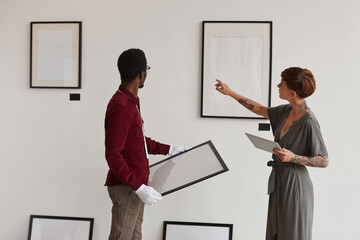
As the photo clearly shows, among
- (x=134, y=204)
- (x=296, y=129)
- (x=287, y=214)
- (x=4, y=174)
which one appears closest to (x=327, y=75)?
(x=296, y=129)

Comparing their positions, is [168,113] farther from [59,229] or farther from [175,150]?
[59,229]

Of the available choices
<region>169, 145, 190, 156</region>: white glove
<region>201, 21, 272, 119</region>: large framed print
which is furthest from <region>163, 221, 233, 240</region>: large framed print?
Result: <region>201, 21, 272, 119</region>: large framed print

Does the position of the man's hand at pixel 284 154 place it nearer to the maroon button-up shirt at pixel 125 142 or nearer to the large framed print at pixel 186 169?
the large framed print at pixel 186 169

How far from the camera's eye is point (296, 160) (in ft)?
7.21

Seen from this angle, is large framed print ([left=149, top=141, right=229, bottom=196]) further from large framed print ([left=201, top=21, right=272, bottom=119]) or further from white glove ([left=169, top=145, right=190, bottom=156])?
large framed print ([left=201, top=21, right=272, bottom=119])

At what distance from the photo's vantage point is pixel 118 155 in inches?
83.4

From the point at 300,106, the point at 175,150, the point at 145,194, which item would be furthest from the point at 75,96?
the point at 300,106

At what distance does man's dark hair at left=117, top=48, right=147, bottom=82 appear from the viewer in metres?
2.21

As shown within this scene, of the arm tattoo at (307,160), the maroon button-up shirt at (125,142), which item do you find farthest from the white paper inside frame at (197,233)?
the arm tattoo at (307,160)

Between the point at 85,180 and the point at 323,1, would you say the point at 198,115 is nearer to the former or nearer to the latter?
the point at 85,180

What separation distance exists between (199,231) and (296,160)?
53.6 inches

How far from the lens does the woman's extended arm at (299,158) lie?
2160 mm

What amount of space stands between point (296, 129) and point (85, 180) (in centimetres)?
192

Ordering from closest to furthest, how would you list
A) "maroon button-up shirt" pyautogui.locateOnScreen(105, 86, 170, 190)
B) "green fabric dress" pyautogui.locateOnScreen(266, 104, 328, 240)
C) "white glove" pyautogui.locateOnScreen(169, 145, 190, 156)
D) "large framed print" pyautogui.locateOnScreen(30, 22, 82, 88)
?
"maroon button-up shirt" pyautogui.locateOnScreen(105, 86, 170, 190) → "green fabric dress" pyautogui.locateOnScreen(266, 104, 328, 240) → "white glove" pyautogui.locateOnScreen(169, 145, 190, 156) → "large framed print" pyautogui.locateOnScreen(30, 22, 82, 88)
